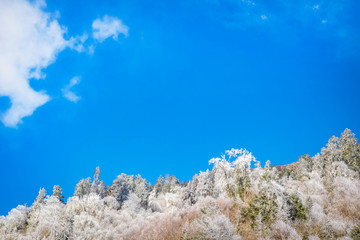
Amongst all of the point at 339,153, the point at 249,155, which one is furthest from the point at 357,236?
the point at 339,153

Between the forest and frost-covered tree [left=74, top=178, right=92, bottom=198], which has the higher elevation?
frost-covered tree [left=74, top=178, right=92, bottom=198]

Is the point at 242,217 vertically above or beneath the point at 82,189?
beneath

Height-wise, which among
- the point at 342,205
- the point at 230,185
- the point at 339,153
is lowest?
the point at 342,205

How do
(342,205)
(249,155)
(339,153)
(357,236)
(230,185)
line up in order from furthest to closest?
(339,153)
(249,155)
(230,185)
(342,205)
(357,236)

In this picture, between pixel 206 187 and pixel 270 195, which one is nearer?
pixel 270 195

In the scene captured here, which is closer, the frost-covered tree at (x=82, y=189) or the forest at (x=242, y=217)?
the forest at (x=242, y=217)

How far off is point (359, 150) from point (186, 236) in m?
39.8

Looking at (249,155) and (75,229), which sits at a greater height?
(249,155)

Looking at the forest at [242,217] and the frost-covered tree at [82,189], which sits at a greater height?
the frost-covered tree at [82,189]

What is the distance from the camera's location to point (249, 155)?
82.4 ft

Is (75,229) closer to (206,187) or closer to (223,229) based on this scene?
(223,229)

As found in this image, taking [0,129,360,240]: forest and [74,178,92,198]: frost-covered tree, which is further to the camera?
[74,178,92,198]: frost-covered tree

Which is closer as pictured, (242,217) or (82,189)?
(242,217)

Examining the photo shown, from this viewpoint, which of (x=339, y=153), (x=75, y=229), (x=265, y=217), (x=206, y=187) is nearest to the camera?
(x=265, y=217)
